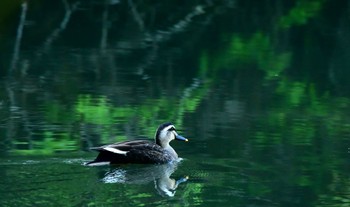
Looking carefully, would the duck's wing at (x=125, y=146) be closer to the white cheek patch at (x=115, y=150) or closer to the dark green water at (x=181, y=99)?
the white cheek patch at (x=115, y=150)

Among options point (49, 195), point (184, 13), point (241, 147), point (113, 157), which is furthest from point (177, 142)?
point (184, 13)

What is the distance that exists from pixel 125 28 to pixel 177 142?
12985 millimetres

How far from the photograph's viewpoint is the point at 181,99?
2019 cm

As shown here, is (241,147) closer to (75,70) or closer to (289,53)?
(75,70)

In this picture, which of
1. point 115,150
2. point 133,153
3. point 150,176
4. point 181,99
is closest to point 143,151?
point 133,153

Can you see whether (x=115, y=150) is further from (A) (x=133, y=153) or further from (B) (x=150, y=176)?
(B) (x=150, y=176)

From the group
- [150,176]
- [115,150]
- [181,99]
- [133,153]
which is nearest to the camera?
[150,176]

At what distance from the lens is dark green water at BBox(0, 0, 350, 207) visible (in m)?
13.6

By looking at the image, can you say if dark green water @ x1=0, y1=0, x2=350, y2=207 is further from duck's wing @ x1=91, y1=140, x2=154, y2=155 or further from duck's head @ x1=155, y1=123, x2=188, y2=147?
duck's head @ x1=155, y1=123, x2=188, y2=147

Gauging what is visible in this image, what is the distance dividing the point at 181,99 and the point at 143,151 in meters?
5.18

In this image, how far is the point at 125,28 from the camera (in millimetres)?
29516

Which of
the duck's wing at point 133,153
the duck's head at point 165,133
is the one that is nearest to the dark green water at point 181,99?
the duck's wing at point 133,153

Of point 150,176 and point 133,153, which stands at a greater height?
point 133,153

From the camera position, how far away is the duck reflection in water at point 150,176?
13.6 m
